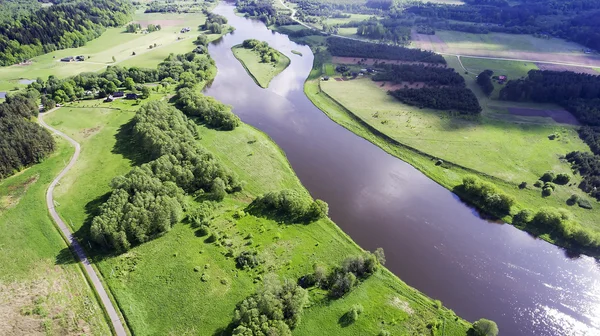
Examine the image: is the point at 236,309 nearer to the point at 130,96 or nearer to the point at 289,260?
the point at 289,260

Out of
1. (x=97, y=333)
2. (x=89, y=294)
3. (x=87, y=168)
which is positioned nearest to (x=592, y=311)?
(x=97, y=333)

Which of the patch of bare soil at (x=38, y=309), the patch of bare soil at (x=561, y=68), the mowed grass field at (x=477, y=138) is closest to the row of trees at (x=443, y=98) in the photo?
the mowed grass field at (x=477, y=138)

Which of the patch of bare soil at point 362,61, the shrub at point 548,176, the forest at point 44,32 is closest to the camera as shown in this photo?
the shrub at point 548,176

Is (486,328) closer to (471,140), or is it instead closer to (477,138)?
(471,140)

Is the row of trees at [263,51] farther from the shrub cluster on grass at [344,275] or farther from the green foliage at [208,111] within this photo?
the shrub cluster on grass at [344,275]

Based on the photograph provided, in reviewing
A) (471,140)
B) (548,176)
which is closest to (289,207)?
(471,140)

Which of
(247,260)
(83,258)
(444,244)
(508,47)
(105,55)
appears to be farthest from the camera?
(508,47)

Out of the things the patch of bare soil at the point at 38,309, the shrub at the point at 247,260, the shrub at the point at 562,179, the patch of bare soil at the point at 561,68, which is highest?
the patch of bare soil at the point at 561,68
